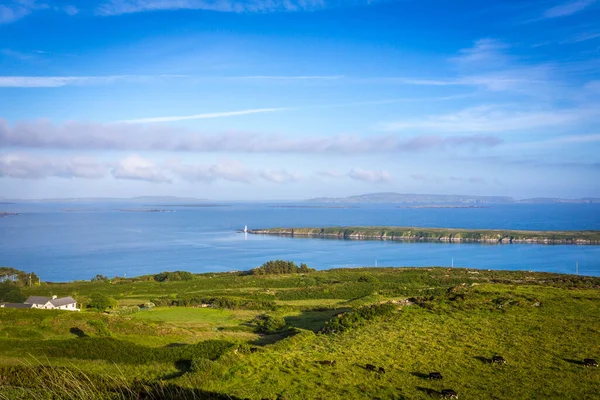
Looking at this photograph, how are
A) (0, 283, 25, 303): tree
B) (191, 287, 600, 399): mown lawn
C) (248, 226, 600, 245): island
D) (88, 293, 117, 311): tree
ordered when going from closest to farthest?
(191, 287, 600, 399): mown lawn, (88, 293, 117, 311): tree, (0, 283, 25, 303): tree, (248, 226, 600, 245): island

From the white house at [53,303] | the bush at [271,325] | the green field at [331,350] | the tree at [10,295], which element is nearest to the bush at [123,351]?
the green field at [331,350]

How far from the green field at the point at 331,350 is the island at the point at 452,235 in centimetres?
9027

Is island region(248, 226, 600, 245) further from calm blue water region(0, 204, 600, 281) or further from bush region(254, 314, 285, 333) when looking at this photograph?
bush region(254, 314, 285, 333)

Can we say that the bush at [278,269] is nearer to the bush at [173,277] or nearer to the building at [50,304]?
the bush at [173,277]

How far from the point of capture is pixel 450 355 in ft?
53.3

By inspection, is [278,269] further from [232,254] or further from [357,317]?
[357,317]

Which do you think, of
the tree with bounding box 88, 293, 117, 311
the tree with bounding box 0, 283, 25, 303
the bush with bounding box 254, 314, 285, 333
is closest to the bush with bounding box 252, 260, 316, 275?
the tree with bounding box 88, 293, 117, 311

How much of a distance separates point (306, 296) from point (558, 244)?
8655 centimetres

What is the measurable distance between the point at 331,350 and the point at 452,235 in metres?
110

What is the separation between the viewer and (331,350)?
1750 cm

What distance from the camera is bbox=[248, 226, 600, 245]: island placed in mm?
107900

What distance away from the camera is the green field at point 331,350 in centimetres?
1274

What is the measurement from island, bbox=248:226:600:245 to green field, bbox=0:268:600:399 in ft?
Answer: 296

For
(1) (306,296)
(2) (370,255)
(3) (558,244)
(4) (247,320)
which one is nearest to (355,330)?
(4) (247,320)
